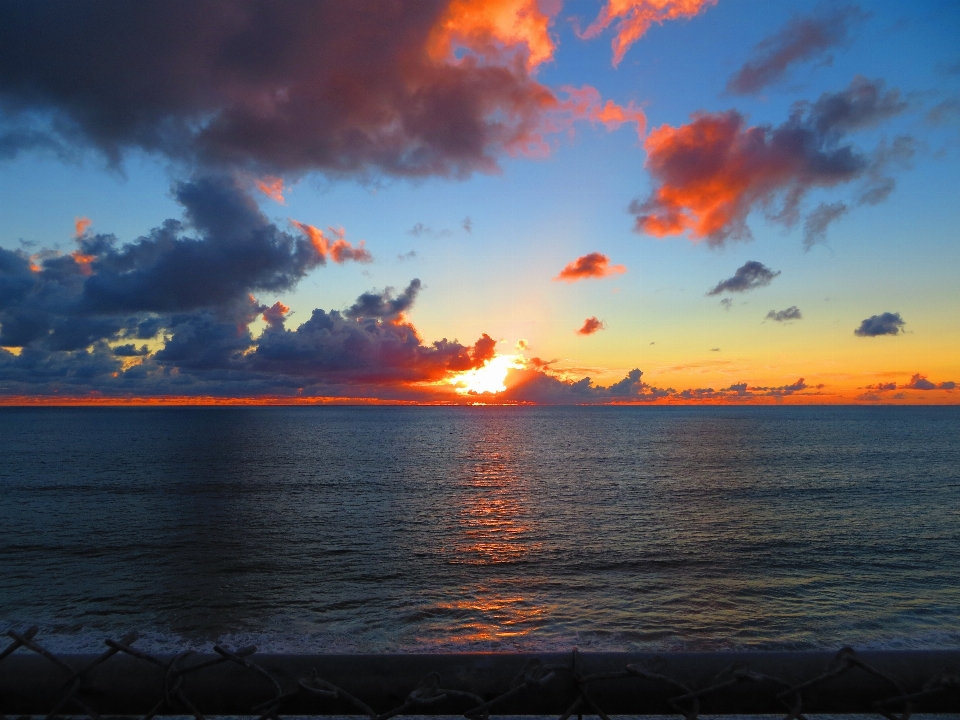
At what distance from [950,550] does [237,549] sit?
36.1m

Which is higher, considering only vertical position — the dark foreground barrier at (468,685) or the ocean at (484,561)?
the dark foreground barrier at (468,685)

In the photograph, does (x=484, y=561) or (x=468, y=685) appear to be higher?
(x=468, y=685)

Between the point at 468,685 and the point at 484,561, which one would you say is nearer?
the point at 468,685

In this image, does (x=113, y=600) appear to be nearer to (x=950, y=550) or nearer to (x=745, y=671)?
(x=745, y=671)

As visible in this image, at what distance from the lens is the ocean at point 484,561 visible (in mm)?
18500

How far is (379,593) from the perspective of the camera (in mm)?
22312

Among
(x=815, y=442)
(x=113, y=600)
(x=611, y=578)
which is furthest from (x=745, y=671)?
(x=815, y=442)

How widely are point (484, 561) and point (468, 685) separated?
27.4 metres

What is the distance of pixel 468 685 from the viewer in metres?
1.64

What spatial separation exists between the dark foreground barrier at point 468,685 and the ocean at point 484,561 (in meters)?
16.4

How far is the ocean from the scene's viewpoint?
60.7ft

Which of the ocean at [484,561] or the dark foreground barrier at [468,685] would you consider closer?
the dark foreground barrier at [468,685]

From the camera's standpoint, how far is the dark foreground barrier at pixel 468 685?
158cm

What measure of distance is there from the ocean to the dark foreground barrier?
1643 centimetres
